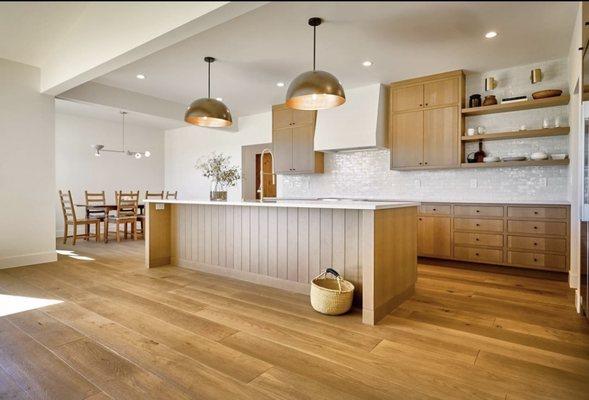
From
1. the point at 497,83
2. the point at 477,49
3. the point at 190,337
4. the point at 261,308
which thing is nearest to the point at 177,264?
the point at 261,308

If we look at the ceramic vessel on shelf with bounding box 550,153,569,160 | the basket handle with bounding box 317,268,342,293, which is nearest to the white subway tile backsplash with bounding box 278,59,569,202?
the ceramic vessel on shelf with bounding box 550,153,569,160

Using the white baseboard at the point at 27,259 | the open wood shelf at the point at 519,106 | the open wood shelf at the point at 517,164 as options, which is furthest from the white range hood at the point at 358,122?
the white baseboard at the point at 27,259

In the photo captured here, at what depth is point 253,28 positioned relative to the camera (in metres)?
3.30

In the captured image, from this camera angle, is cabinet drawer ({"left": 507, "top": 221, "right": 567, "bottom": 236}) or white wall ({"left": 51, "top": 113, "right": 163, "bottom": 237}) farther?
white wall ({"left": 51, "top": 113, "right": 163, "bottom": 237})

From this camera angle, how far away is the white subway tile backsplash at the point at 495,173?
4.09 meters

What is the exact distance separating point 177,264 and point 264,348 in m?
2.57

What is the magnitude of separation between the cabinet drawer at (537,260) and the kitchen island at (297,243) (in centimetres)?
159

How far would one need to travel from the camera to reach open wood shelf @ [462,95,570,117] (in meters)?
3.89

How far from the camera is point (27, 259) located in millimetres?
4254

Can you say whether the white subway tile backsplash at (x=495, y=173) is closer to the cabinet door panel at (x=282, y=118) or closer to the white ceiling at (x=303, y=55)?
the white ceiling at (x=303, y=55)

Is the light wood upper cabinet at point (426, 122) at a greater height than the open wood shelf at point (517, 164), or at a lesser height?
greater

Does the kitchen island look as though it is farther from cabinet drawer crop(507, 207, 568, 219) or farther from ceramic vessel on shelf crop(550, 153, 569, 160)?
ceramic vessel on shelf crop(550, 153, 569, 160)

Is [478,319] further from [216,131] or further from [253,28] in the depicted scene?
[216,131]

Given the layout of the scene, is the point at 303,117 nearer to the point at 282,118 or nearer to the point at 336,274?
the point at 282,118
